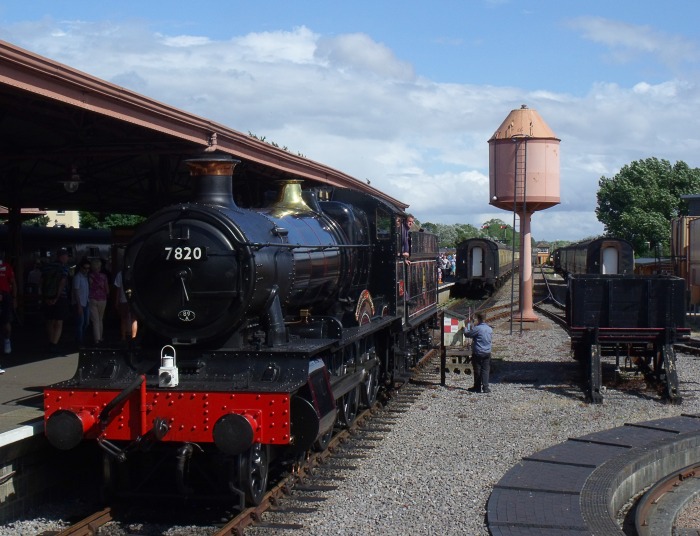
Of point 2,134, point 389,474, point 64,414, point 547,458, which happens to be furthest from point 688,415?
point 2,134

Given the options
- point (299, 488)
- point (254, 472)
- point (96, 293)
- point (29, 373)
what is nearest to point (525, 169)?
point (96, 293)

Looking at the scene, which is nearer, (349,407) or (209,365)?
(209,365)

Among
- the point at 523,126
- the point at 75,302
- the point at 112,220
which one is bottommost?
the point at 75,302

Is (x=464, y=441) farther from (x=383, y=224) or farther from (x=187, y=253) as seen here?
(x=187, y=253)

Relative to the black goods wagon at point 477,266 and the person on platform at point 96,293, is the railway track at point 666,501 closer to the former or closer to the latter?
the person on platform at point 96,293

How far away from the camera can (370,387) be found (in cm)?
1090

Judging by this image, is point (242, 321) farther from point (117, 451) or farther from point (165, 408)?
point (117, 451)

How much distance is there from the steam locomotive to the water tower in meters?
13.8

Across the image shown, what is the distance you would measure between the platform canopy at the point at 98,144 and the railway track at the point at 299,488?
373cm

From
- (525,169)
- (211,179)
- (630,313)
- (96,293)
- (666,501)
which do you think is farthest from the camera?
(525,169)

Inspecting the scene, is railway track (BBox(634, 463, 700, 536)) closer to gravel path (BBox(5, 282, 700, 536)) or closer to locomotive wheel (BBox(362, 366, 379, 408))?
gravel path (BBox(5, 282, 700, 536))

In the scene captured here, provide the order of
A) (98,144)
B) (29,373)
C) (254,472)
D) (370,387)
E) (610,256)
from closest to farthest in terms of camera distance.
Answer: (254,472) → (29,373) → (370,387) → (98,144) → (610,256)

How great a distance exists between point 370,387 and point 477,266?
24.9 meters

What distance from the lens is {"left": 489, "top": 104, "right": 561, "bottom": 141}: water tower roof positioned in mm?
21688
